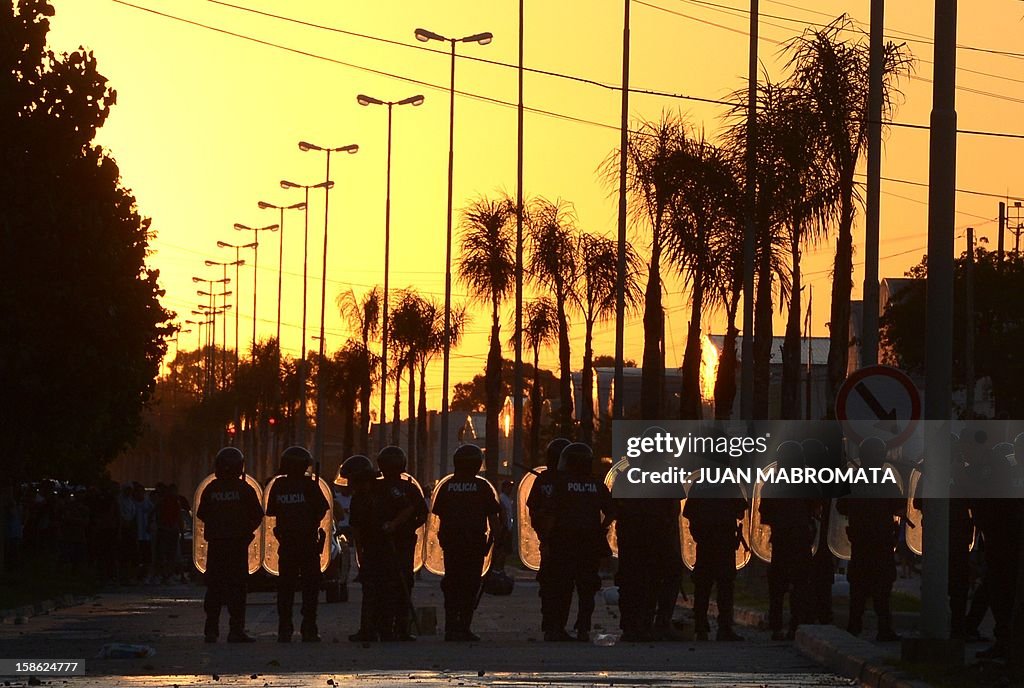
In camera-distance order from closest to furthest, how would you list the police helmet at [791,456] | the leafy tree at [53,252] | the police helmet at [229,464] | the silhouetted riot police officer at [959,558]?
the silhouetted riot police officer at [959,558] → the police helmet at [229,464] → the police helmet at [791,456] → the leafy tree at [53,252]

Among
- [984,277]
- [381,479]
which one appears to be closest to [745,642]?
[381,479]

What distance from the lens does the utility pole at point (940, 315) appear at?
600 inches

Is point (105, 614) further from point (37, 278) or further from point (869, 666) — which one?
point (869, 666)

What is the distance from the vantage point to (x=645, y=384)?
134 ft

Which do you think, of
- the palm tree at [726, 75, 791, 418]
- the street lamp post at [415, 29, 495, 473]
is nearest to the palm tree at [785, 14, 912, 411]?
the palm tree at [726, 75, 791, 418]

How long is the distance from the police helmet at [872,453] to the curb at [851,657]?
A: 163cm

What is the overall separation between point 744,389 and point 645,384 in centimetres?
418

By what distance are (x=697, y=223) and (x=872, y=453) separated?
1815cm

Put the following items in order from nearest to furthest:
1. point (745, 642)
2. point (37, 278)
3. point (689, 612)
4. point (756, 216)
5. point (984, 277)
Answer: point (745, 642), point (689, 612), point (37, 278), point (756, 216), point (984, 277)

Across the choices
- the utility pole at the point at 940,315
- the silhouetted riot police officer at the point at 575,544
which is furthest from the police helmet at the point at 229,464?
the utility pole at the point at 940,315

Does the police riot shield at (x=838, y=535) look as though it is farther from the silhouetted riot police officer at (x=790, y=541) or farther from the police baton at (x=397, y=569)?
the police baton at (x=397, y=569)

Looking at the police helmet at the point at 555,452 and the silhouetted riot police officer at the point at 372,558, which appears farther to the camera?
the police helmet at the point at 555,452

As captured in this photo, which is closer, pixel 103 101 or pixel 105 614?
pixel 105 614

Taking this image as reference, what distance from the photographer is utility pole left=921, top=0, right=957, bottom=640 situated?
15242 millimetres
